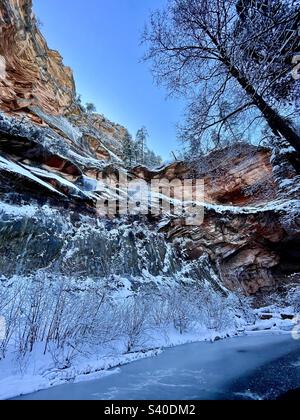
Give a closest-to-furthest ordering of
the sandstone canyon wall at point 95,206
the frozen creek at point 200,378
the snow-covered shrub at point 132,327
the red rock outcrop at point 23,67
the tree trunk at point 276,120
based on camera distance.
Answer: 1. the frozen creek at point 200,378
2. the tree trunk at point 276,120
3. the snow-covered shrub at point 132,327
4. the sandstone canyon wall at point 95,206
5. the red rock outcrop at point 23,67

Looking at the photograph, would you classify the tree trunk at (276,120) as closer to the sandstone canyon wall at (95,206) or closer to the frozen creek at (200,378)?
the sandstone canyon wall at (95,206)

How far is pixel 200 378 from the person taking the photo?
484 centimetres

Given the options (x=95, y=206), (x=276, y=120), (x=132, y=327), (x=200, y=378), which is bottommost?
(x=200, y=378)

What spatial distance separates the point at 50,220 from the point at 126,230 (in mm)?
4723

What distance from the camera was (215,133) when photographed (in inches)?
231

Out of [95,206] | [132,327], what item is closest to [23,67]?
[95,206]

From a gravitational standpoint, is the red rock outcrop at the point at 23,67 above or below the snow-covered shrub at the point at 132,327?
above

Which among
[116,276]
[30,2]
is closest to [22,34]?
[30,2]

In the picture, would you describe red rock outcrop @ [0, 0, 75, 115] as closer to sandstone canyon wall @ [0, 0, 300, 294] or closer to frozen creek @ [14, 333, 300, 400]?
sandstone canyon wall @ [0, 0, 300, 294]

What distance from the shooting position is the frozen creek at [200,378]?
3.95m

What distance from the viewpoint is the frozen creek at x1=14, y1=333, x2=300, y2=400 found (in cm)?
395

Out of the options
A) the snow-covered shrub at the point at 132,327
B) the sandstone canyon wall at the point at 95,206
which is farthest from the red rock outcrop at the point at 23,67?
the snow-covered shrub at the point at 132,327

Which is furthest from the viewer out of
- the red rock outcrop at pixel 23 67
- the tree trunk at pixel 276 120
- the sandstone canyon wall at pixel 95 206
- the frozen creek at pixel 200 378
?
the red rock outcrop at pixel 23 67

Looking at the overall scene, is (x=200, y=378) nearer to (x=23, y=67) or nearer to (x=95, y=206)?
(x=95, y=206)
